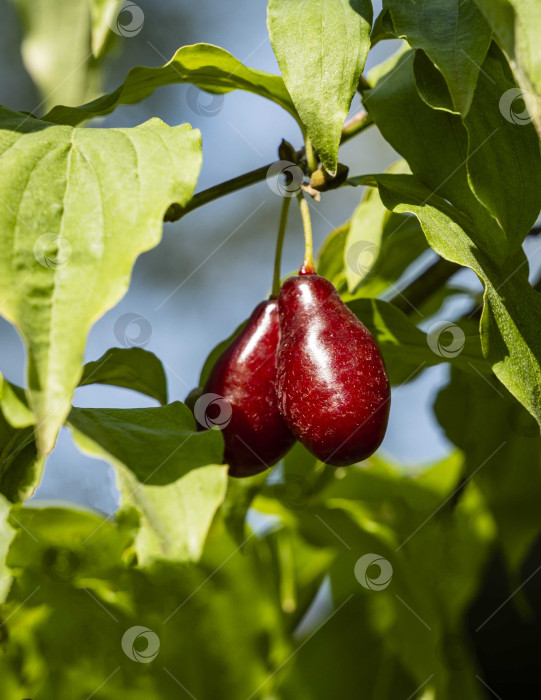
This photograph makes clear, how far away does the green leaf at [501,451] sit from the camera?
0.83m

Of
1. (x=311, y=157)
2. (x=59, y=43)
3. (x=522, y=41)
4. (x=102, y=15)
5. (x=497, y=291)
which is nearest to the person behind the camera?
(x=522, y=41)

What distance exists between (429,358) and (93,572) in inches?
13.2

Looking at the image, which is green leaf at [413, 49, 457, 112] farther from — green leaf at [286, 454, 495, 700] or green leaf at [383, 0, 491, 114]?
green leaf at [286, 454, 495, 700]

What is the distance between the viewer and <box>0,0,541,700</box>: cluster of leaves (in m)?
0.45

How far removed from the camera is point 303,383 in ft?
1.81

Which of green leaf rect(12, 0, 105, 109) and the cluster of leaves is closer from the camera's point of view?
the cluster of leaves

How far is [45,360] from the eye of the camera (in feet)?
1.32

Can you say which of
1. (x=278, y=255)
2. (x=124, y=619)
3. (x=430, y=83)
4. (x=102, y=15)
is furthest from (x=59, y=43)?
(x=124, y=619)

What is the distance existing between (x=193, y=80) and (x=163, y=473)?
0.37 metres

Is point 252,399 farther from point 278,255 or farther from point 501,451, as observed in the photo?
point 501,451

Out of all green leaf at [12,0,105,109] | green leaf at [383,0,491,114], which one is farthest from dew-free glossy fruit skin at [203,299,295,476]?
A: green leaf at [12,0,105,109]

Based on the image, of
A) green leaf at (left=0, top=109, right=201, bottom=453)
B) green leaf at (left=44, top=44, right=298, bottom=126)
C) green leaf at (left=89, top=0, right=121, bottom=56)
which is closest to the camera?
green leaf at (left=0, top=109, right=201, bottom=453)

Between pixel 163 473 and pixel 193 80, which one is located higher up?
pixel 193 80

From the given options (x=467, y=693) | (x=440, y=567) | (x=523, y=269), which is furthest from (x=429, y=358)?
(x=467, y=693)
